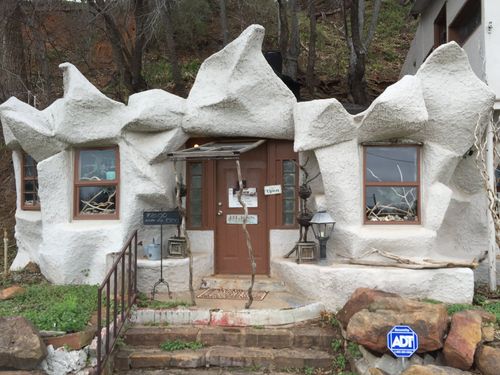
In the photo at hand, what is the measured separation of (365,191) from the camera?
22.5 ft

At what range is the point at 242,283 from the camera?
23.8 feet

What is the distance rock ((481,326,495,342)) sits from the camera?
480 centimetres

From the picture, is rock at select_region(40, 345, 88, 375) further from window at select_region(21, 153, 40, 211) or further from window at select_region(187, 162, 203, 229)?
window at select_region(21, 153, 40, 211)

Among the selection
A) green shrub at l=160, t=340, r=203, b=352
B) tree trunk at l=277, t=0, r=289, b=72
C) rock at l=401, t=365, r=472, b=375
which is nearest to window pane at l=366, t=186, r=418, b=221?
rock at l=401, t=365, r=472, b=375

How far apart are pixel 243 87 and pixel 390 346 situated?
14.1 ft

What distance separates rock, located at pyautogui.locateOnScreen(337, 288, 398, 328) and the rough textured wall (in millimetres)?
1065

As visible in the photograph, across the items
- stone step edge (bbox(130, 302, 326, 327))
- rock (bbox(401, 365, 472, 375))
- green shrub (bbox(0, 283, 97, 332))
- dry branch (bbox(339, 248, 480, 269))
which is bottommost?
rock (bbox(401, 365, 472, 375))

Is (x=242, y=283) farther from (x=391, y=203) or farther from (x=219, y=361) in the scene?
(x=391, y=203)

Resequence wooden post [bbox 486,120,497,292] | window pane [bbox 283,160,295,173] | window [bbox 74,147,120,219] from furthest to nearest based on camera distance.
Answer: window pane [bbox 283,160,295,173], window [bbox 74,147,120,219], wooden post [bbox 486,120,497,292]

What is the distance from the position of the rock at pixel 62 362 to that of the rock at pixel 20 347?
114 millimetres

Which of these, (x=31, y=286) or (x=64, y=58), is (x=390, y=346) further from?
(x=64, y=58)

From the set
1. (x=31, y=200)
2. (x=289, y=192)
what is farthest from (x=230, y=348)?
(x=31, y=200)

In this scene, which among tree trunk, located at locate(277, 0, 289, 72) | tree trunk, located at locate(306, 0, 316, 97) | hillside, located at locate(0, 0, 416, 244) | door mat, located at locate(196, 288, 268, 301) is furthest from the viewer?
hillside, located at locate(0, 0, 416, 244)

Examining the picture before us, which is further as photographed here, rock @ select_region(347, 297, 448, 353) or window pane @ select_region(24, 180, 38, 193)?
window pane @ select_region(24, 180, 38, 193)
